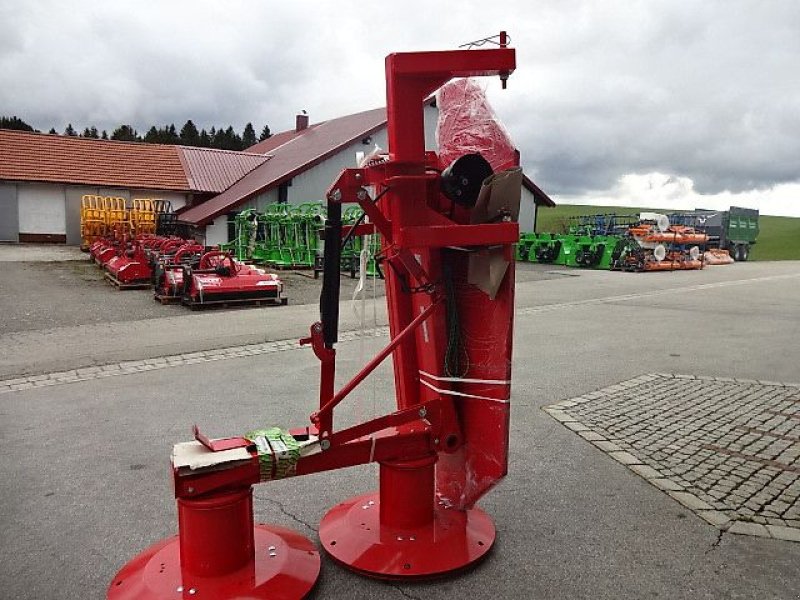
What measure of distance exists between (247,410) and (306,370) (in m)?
1.55

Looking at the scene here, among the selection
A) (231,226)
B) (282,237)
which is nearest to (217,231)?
(231,226)

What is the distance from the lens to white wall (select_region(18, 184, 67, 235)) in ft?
87.8

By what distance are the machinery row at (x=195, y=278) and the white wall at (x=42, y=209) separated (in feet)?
48.6

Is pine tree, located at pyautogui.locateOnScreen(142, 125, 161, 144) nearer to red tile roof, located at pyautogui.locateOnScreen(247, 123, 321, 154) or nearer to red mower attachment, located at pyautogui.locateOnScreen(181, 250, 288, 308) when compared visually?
red tile roof, located at pyautogui.locateOnScreen(247, 123, 321, 154)

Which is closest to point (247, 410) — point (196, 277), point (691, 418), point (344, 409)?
point (344, 409)

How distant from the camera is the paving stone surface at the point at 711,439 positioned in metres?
3.67

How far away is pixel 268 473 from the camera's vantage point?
8.73 feet

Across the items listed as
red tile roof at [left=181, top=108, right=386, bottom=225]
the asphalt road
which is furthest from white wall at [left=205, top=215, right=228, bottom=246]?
the asphalt road

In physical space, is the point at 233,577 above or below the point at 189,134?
below

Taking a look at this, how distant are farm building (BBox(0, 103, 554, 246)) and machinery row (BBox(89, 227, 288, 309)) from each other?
8.62 metres

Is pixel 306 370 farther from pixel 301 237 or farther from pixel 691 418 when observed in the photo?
pixel 301 237

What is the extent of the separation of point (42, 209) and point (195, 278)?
20.0 m

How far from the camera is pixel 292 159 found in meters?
26.9

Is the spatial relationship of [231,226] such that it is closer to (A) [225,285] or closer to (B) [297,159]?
(B) [297,159]
